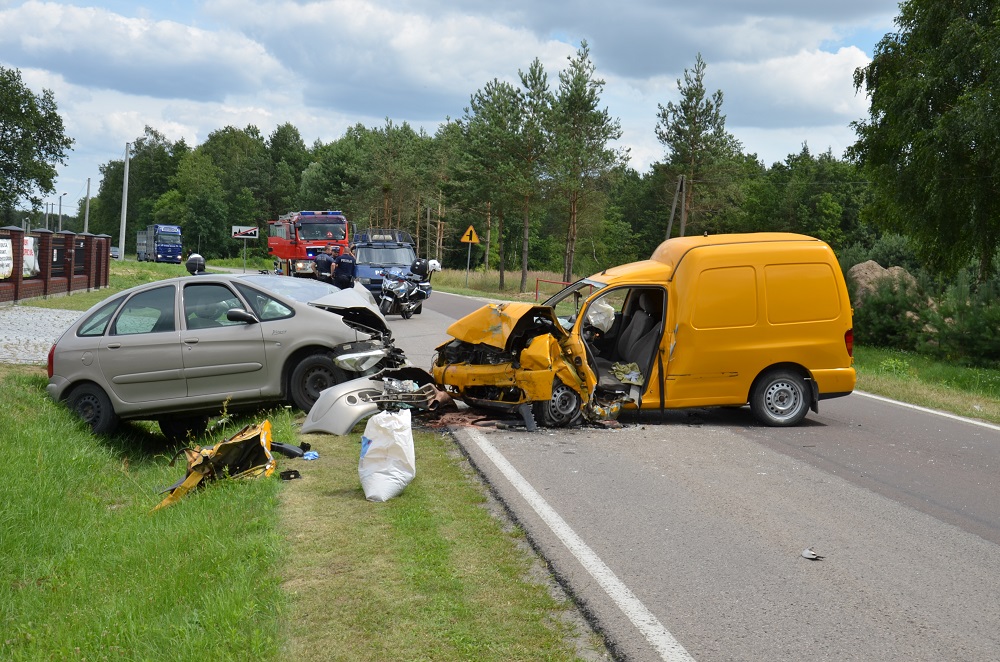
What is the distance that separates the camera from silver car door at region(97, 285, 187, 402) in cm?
1019

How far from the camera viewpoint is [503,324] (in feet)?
32.1

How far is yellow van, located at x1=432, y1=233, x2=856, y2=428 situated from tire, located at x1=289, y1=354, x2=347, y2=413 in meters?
1.14

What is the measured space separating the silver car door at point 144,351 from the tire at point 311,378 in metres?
1.18

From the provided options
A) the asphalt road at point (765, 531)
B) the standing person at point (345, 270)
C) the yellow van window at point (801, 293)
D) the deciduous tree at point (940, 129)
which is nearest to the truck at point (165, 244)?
the standing person at point (345, 270)

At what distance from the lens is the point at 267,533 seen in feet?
19.8

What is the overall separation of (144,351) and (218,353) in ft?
2.53

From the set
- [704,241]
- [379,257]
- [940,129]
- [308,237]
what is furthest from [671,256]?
[308,237]

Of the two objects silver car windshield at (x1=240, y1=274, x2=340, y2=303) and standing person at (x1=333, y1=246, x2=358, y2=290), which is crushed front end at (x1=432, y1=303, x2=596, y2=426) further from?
standing person at (x1=333, y1=246, x2=358, y2=290)

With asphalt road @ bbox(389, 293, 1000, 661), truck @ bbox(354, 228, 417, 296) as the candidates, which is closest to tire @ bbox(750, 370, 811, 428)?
asphalt road @ bbox(389, 293, 1000, 661)

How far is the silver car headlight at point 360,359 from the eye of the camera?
10328 mm

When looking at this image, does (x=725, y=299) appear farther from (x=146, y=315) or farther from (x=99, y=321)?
(x=99, y=321)

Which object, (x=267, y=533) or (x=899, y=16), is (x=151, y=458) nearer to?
(x=267, y=533)

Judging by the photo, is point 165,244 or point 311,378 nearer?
point 311,378

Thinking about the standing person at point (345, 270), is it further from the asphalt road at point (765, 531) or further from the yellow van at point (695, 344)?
the asphalt road at point (765, 531)
